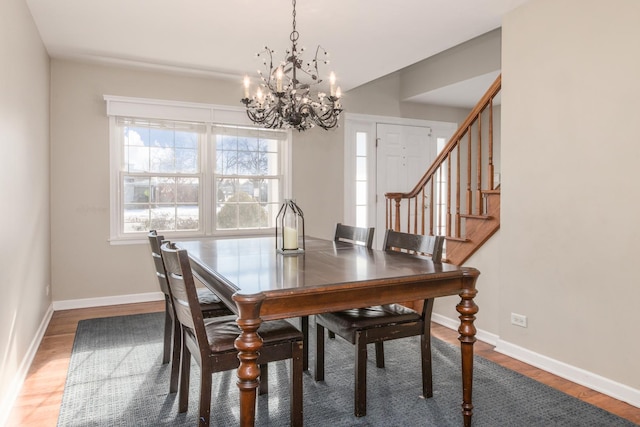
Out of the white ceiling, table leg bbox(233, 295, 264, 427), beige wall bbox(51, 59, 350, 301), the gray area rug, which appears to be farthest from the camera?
beige wall bbox(51, 59, 350, 301)

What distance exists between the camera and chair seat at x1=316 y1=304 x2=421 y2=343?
2.23m

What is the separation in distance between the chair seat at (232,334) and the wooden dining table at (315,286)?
0.19 meters

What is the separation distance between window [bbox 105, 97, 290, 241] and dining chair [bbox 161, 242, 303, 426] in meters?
2.76

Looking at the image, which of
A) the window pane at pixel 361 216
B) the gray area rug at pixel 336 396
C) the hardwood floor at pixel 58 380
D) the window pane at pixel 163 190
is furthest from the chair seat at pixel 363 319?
the window pane at pixel 361 216

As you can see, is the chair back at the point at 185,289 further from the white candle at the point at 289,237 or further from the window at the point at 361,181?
the window at the point at 361,181

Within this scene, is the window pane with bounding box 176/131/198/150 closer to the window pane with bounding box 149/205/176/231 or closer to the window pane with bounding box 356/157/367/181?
the window pane with bounding box 149/205/176/231

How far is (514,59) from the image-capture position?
307cm

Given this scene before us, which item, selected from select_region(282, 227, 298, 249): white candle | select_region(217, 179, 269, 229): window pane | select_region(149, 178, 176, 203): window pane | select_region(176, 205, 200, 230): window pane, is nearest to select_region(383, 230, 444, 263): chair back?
select_region(282, 227, 298, 249): white candle

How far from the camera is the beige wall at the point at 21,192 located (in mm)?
2334

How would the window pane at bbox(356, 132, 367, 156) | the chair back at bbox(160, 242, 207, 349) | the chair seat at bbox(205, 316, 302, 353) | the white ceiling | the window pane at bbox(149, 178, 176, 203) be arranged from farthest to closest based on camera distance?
the window pane at bbox(356, 132, 367, 156) → the window pane at bbox(149, 178, 176, 203) → the white ceiling → the chair seat at bbox(205, 316, 302, 353) → the chair back at bbox(160, 242, 207, 349)

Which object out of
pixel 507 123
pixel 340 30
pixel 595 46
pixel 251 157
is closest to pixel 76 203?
pixel 251 157

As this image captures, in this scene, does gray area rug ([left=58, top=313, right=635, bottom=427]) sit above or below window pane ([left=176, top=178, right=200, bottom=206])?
below

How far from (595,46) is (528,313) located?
1717 mm

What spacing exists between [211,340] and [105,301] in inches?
122
